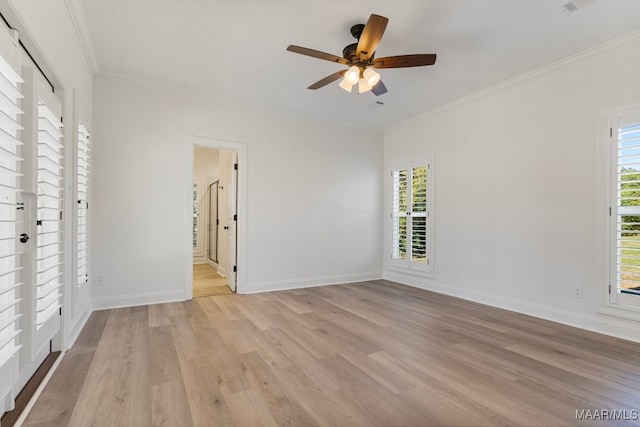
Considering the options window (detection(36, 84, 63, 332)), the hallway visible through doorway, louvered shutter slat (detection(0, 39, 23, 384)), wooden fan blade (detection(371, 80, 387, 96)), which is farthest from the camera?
the hallway visible through doorway

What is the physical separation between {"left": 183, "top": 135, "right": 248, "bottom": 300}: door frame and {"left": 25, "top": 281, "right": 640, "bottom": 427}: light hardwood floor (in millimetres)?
937

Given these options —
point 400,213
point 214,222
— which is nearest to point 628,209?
point 400,213

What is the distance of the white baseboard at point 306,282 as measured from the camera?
4.74 m

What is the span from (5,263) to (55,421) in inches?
35.2

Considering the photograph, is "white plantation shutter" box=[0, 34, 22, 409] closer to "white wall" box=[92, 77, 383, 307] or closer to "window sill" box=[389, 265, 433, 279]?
"white wall" box=[92, 77, 383, 307]

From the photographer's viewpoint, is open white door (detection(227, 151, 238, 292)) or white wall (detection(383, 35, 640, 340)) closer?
white wall (detection(383, 35, 640, 340))

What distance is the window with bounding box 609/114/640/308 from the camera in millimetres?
2938

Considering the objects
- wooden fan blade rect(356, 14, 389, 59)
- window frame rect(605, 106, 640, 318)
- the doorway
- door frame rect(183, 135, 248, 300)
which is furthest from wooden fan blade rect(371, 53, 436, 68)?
the doorway

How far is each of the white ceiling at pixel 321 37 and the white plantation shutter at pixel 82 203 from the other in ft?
3.34

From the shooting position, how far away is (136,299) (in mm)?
3961

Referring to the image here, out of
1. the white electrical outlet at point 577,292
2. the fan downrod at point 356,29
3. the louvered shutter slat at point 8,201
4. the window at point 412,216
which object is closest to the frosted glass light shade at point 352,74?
the fan downrod at point 356,29

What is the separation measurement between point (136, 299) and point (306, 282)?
7.91 ft

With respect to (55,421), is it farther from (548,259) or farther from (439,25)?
(548,259)

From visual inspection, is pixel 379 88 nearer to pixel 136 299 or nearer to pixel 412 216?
pixel 412 216
